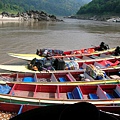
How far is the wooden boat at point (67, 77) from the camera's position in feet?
31.0

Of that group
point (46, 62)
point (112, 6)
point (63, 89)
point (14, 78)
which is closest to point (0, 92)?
point (14, 78)

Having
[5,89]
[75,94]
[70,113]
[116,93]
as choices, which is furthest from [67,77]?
[70,113]

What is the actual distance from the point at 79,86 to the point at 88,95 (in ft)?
1.76

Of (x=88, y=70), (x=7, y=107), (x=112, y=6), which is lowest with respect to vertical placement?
(x=7, y=107)

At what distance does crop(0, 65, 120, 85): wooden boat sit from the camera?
9.46 meters

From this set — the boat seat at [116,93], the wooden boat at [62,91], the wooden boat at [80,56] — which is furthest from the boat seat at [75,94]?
the wooden boat at [80,56]

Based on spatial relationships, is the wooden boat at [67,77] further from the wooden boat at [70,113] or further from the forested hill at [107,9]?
the forested hill at [107,9]

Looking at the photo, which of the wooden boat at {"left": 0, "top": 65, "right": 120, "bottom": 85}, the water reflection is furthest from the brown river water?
the wooden boat at {"left": 0, "top": 65, "right": 120, "bottom": 85}

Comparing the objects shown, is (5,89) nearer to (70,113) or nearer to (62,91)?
(62,91)

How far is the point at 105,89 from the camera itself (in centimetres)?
888

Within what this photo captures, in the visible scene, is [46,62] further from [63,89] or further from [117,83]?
[117,83]

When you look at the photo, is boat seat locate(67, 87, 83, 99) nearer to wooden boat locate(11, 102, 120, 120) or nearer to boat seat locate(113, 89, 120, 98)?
boat seat locate(113, 89, 120, 98)

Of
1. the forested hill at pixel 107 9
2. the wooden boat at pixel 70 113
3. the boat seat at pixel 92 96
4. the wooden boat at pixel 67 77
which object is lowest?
the boat seat at pixel 92 96

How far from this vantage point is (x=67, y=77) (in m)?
10.1
